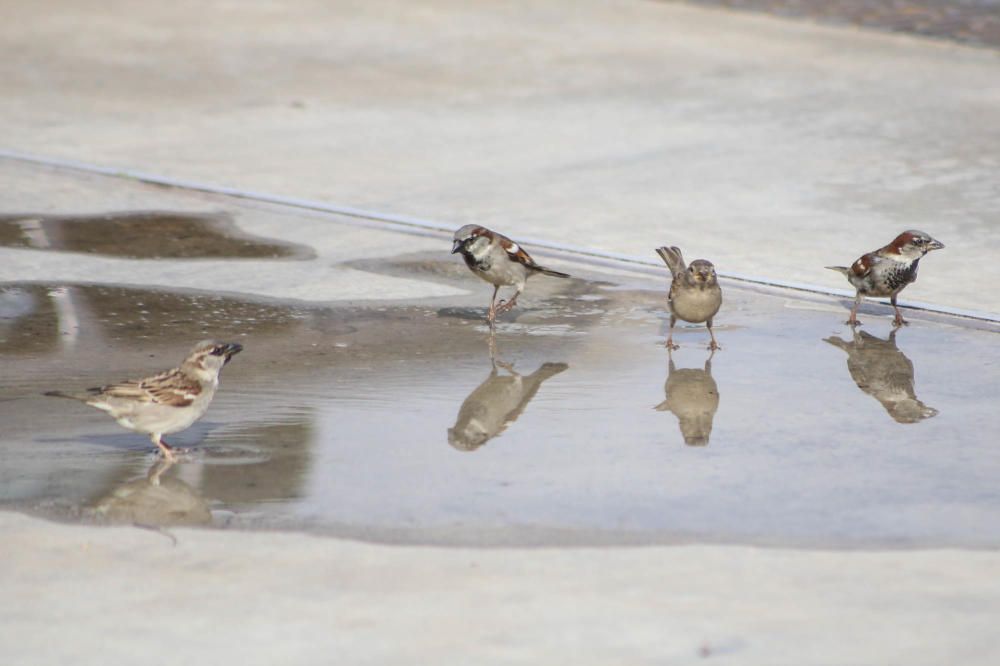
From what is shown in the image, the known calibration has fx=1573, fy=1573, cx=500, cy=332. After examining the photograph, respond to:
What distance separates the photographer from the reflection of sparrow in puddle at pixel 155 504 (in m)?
6.37

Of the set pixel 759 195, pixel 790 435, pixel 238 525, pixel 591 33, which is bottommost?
pixel 238 525

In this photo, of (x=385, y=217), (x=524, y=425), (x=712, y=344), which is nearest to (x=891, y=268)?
(x=712, y=344)

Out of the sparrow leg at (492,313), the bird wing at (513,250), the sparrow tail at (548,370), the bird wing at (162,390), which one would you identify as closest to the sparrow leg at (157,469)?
the bird wing at (162,390)

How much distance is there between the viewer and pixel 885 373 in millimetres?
8430

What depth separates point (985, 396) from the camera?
790cm

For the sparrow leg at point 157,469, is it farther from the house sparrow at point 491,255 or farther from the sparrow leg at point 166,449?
the house sparrow at point 491,255

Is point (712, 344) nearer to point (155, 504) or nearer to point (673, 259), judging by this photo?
point (673, 259)

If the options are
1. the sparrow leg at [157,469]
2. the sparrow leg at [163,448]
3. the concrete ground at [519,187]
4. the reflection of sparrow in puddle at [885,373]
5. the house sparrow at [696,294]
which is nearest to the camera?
the concrete ground at [519,187]

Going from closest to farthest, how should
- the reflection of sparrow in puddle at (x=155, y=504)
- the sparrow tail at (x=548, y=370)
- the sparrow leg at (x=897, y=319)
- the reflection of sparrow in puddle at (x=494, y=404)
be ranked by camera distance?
the reflection of sparrow in puddle at (x=155, y=504), the reflection of sparrow in puddle at (x=494, y=404), the sparrow tail at (x=548, y=370), the sparrow leg at (x=897, y=319)

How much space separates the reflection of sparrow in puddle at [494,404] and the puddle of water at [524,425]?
0.02 metres

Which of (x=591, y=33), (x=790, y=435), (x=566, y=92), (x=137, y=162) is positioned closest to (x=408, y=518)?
(x=790, y=435)

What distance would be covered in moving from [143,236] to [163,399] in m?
4.58

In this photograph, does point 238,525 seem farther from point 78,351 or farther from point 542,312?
point 542,312

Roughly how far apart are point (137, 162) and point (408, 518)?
25.9 feet
